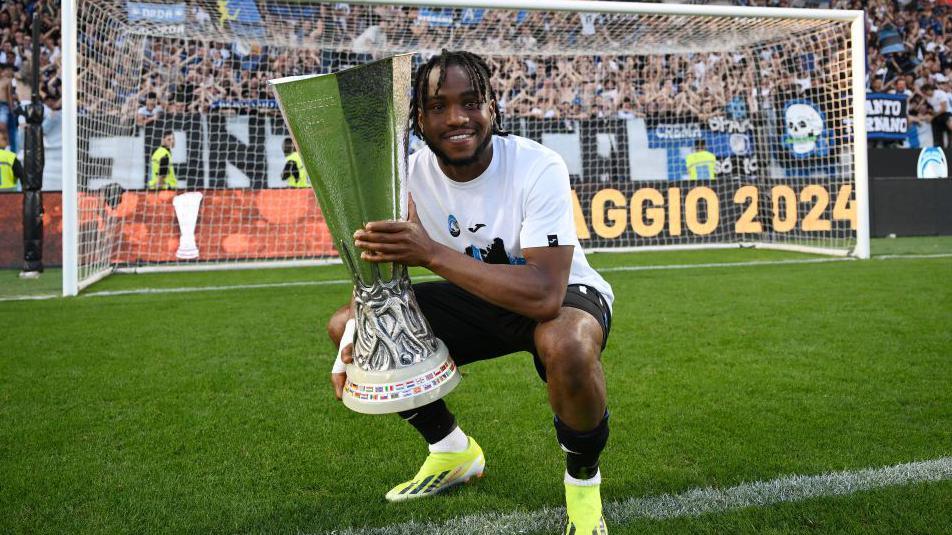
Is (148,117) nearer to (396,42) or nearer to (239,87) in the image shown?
(239,87)

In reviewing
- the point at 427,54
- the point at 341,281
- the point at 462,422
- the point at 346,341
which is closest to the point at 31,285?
the point at 341,281

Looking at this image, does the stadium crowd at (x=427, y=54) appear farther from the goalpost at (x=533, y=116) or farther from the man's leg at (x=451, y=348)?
the man's leg at (x=451, y=348)

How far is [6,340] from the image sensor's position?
4922 mm

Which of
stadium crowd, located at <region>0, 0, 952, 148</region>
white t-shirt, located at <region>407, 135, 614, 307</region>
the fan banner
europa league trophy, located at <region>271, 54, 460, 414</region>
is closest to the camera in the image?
europa league trophy, located at <region>271, 54, 460, 414</region>

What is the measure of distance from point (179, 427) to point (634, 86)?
11.4 m

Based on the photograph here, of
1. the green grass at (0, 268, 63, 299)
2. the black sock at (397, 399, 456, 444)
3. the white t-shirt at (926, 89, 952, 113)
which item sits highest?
the white t-shirt at (926, 89, 952, 113)

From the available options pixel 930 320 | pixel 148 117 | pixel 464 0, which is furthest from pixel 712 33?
pixel 148 117

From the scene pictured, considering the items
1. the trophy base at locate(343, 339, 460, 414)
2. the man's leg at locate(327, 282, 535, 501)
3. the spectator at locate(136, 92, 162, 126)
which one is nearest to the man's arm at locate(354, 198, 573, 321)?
the trophy base at locate(343, 339, 460, 414)

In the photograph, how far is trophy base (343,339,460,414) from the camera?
179 centimetres

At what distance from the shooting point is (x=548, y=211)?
2.04m

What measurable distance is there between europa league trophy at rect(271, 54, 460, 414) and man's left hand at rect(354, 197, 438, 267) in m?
0.06

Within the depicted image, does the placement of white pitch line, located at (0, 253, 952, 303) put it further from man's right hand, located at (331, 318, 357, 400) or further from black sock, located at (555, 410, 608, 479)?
black sock, located at (555, 410, 608, 479)

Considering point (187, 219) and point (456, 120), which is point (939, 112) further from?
point (456, 120)

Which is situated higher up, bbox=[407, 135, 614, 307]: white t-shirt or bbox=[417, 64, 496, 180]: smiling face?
bbox=[417, 64, 496, 180]: smiling face
